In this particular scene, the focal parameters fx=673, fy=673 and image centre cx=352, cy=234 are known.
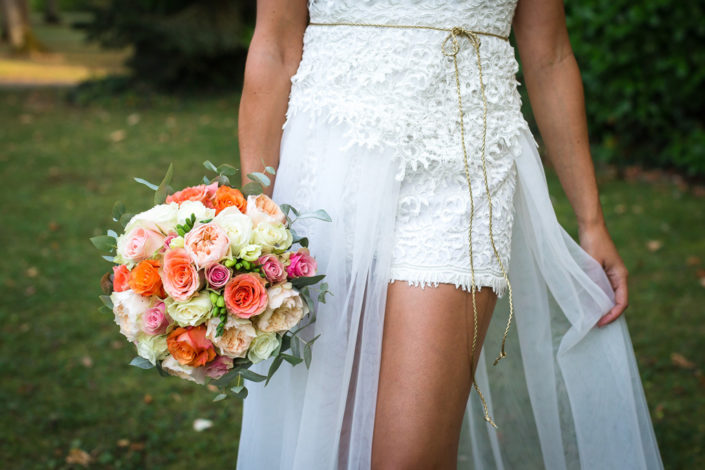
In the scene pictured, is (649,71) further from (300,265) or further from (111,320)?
(300,265)

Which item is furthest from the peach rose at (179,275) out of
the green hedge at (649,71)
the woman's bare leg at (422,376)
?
the green hedge at (649,71)

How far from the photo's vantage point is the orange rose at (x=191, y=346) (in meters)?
1.48

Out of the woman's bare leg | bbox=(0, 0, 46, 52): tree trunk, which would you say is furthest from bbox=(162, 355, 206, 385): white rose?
bbox=(0, 0, 46, 52): tree trunk

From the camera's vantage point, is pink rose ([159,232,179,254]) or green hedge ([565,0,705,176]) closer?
pink rose ([159,232,179,254])

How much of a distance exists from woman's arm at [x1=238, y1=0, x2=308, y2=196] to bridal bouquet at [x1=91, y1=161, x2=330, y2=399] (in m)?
0.30

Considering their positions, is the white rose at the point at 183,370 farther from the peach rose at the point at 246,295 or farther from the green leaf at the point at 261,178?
the green leaf at the point at 261,178

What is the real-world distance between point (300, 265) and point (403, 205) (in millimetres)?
356

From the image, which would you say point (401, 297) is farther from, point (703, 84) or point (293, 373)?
point (703, 84)

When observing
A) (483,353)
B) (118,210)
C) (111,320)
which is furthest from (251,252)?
(111,320)

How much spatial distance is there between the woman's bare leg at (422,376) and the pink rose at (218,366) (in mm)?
400

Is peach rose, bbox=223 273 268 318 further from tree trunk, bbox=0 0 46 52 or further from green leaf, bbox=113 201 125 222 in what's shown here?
tree trunk, bbox=0 0 46 52

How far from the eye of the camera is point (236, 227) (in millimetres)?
1503

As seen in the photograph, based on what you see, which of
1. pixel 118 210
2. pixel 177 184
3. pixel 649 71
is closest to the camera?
pixel 118 210

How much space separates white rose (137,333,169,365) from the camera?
153cm
